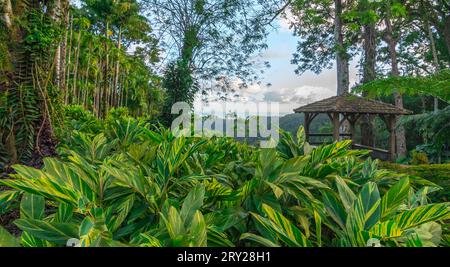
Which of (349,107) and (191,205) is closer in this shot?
(191,205)

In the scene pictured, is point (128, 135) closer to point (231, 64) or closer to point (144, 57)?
point (231, 64)

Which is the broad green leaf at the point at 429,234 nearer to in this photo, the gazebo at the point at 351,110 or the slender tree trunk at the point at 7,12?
the slender tree trunk at the point at 7,12

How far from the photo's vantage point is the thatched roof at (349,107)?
11602mm

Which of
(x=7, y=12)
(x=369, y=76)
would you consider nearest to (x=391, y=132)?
(x=369, y=76)

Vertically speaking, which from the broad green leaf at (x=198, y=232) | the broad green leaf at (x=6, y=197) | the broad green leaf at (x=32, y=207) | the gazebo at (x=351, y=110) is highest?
the gazebo at (x=351, y=110)

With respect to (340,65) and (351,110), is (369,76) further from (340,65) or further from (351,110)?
(351,110)

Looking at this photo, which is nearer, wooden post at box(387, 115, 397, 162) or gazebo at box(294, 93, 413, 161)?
gazebo at box(294, 93, 413, 161)

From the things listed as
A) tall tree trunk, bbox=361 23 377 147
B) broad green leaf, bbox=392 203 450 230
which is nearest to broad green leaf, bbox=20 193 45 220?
broad green leaf, bbox=392 203 450 230

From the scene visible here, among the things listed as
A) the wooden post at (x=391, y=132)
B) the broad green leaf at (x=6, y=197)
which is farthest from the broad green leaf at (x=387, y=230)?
the wooden post at (x=391, y=132)

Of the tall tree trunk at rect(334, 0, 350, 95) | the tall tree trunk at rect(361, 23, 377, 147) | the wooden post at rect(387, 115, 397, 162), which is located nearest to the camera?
the wooden post at rect(387, 115, 397, 162)

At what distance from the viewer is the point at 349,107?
38.4 ft

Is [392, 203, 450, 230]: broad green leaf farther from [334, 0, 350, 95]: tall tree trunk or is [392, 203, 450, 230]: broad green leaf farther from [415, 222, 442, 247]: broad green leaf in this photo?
[334, 0, 350, 95]: tall tree trunk

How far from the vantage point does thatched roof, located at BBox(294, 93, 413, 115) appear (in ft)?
38.1
